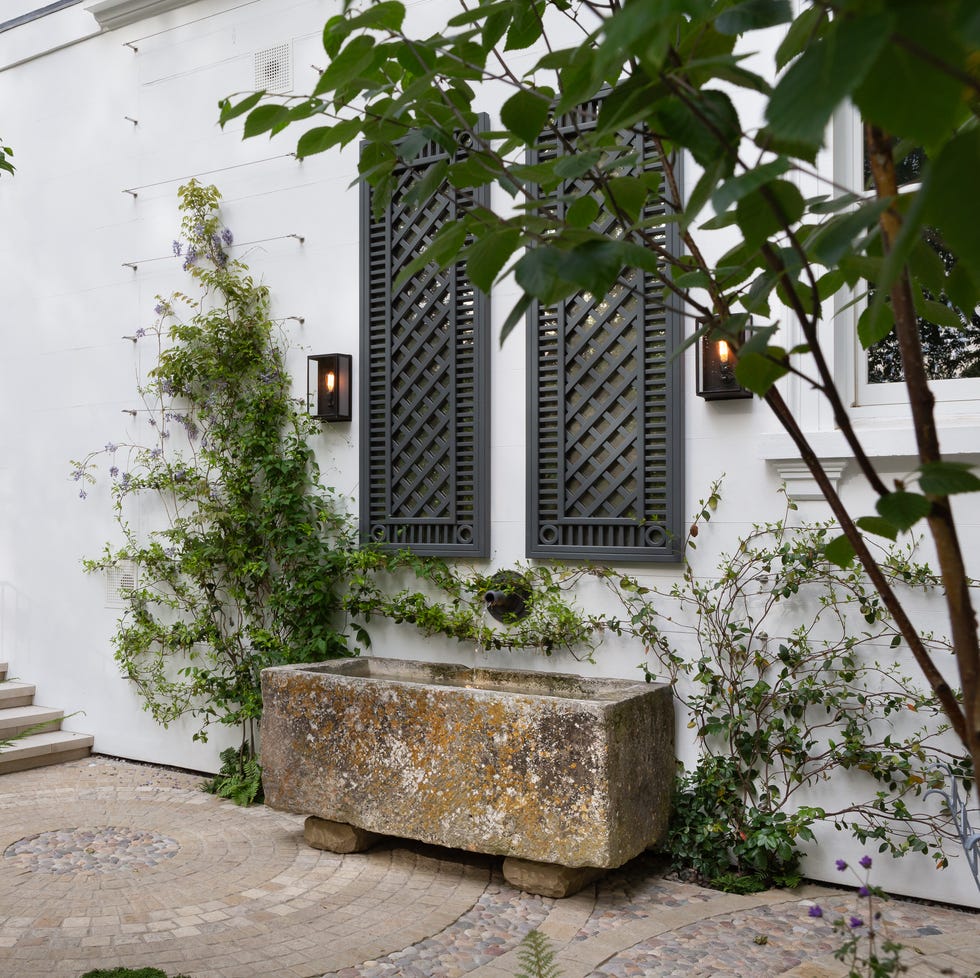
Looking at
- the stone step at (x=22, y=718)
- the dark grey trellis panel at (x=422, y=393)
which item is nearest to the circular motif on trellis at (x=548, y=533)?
the dark grey trellis panel at (x=422, y=393)

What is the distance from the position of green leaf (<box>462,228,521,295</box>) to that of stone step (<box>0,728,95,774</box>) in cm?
574

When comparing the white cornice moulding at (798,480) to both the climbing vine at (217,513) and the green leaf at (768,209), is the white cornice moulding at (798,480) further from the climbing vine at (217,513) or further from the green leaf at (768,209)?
the green leaf at (768,209)

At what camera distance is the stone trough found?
3586 millimetres

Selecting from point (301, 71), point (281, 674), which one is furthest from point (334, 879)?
point (301, 71)

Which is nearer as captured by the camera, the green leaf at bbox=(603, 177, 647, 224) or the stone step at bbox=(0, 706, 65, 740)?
the green leaf at bbox=(603, 177, 647, 224)

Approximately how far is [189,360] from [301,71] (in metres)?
1.80

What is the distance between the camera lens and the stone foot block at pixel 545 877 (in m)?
3.71

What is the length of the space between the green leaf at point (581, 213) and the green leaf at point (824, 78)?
1.52 ft

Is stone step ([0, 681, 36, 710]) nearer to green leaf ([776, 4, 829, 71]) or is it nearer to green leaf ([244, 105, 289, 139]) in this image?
green leaf ([244, 105, 289, 139])

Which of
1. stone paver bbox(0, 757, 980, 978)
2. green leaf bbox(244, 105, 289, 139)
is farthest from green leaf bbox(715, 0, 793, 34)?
stone paver bbox(0, 757, 980, 978)

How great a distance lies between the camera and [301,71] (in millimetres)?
5590

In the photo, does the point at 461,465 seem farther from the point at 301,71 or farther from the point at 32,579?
the point at 32,579

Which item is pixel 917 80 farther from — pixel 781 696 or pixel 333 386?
pixel 333 386

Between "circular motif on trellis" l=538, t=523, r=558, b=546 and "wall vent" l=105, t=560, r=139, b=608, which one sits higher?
"circular motif on trellis" l=538, t=523, r=558, b=546
